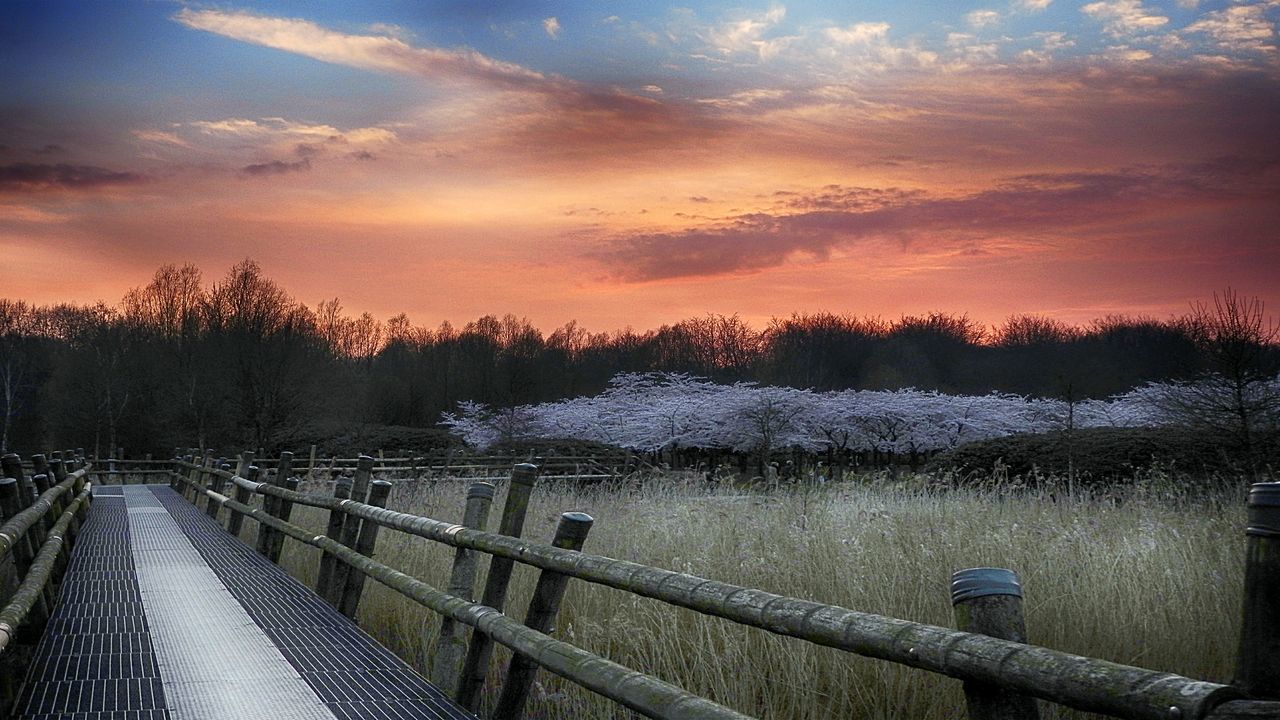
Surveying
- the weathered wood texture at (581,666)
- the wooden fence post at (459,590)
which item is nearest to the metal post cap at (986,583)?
the weathered wood texture at (581,666)

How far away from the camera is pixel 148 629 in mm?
7328

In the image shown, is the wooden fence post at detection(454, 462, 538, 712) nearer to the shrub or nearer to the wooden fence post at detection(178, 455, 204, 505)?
the shrub

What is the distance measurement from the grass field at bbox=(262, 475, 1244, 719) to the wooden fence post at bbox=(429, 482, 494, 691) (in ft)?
1.81

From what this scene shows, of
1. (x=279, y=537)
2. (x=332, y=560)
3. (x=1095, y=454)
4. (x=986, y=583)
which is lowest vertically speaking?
(x=279, y=537)

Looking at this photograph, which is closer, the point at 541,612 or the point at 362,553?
the point at 541,612

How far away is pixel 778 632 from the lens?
336 centimetres

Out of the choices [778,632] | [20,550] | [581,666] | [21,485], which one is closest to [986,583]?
[778,632]

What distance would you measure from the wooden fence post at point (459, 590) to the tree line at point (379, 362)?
23789 mm

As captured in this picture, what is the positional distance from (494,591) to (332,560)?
365 centimetres

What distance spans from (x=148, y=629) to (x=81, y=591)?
2.16 m

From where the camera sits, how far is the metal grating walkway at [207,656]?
5.35 meters

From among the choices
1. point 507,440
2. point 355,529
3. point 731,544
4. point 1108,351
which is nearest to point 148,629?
point 355,529

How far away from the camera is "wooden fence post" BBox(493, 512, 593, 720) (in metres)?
5.23

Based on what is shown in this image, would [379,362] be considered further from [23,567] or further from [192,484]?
[23,567]
